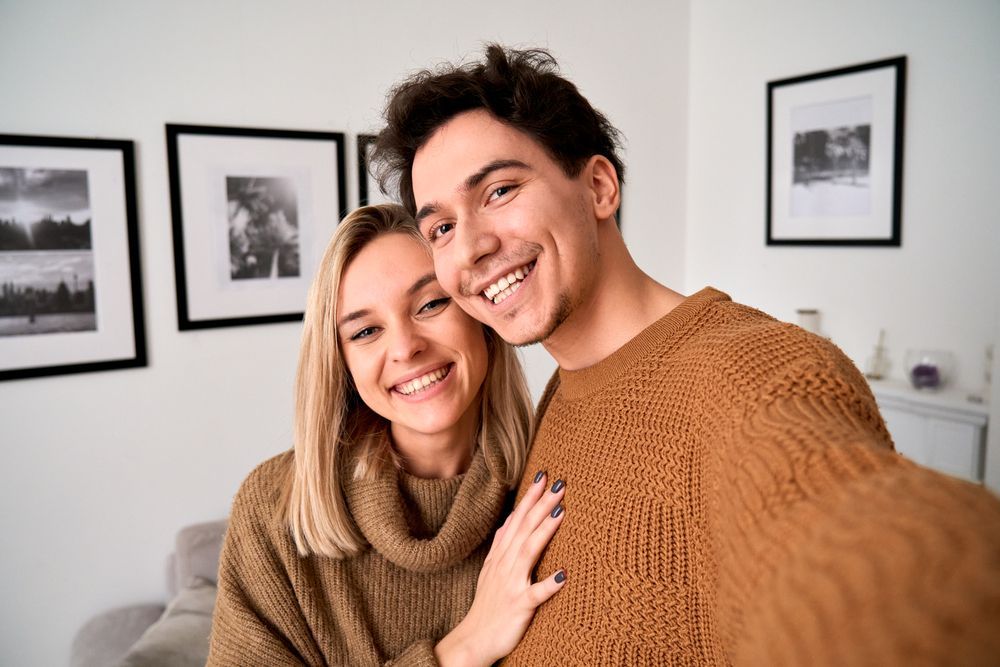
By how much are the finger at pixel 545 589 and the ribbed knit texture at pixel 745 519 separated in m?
0.02

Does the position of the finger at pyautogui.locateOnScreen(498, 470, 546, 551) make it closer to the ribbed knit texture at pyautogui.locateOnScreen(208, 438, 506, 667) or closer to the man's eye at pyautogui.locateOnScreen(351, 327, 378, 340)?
the ribbed knit texture at pyautogui.locateOnScreen(208, 438, 506, 667)

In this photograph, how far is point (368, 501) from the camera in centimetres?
140

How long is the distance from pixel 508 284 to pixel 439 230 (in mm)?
177

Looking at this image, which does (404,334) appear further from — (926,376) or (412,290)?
(926,376)

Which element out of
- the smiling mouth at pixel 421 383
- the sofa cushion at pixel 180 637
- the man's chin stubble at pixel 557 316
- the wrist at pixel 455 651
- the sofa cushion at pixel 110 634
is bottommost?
the sofa cushion at pixel 110 634

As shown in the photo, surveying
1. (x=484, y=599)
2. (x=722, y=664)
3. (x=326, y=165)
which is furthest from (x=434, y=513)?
(x=326, y=165)

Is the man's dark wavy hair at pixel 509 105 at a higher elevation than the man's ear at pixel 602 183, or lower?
higher

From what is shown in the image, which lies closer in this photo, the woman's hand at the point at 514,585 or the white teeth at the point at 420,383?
the woman's hand at the point at 514,585

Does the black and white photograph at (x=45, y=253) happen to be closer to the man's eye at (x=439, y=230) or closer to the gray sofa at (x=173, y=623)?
the gray sofa at (x=173, y=623)

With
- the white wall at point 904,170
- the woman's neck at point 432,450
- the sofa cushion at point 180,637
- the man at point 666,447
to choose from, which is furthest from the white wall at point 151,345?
the white wall at point 904,170

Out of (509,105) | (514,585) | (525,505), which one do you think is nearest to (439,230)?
(509,105)

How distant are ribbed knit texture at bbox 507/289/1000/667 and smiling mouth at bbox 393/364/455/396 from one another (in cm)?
25

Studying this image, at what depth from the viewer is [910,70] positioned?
2939 mm

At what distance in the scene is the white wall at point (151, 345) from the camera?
7.71 ft
